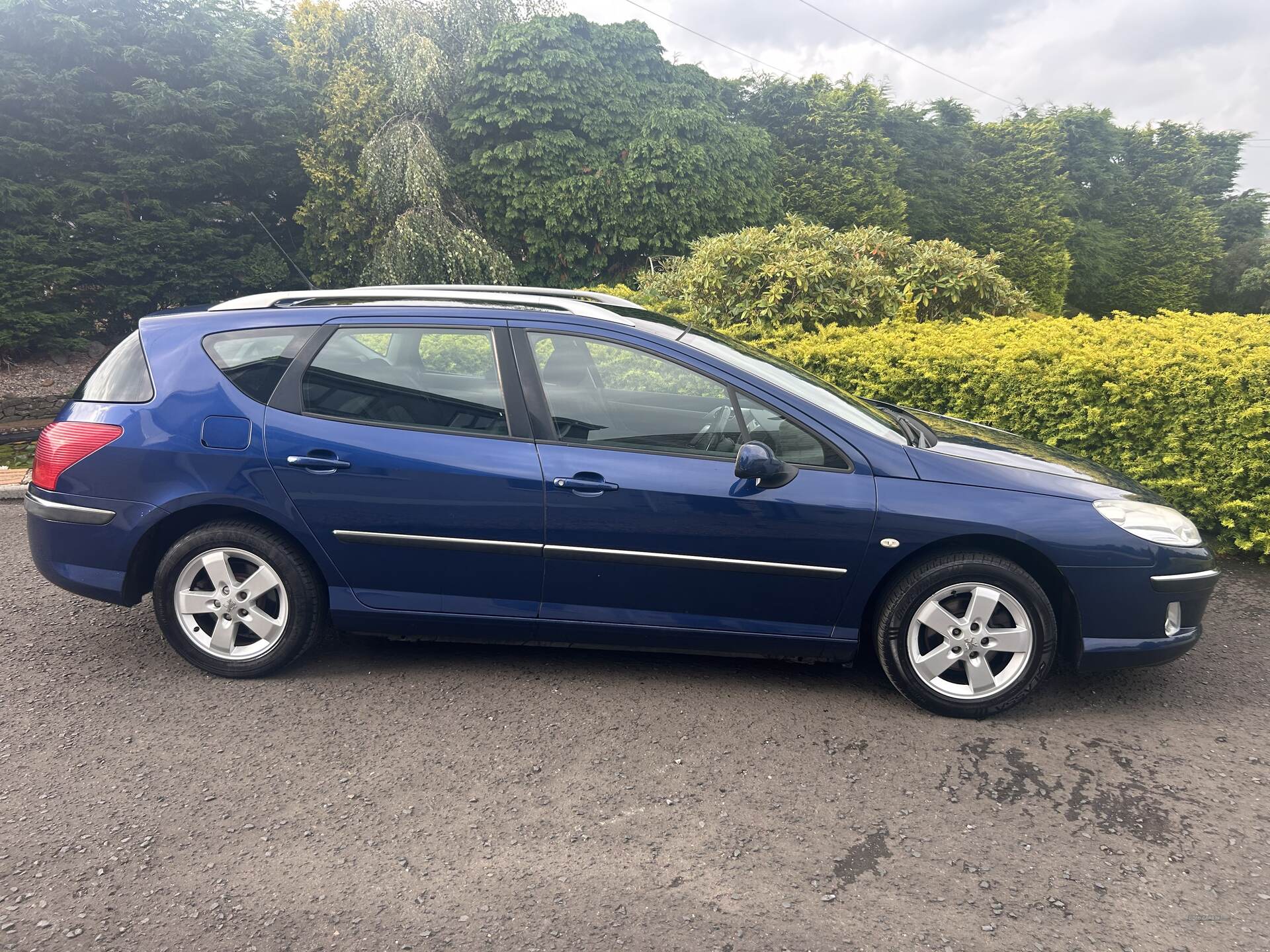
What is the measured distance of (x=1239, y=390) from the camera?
5191mm

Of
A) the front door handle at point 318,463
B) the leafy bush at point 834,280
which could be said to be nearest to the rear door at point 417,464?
the front door handle at point 318,463

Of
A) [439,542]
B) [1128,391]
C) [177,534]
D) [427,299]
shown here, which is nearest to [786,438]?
[439,542]

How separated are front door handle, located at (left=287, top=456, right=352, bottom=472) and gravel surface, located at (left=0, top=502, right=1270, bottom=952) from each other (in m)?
0.93

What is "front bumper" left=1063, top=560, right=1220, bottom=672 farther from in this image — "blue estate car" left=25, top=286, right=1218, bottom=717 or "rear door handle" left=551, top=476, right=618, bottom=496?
"rear door handle" left=551, top=476, right=618, bottom=496

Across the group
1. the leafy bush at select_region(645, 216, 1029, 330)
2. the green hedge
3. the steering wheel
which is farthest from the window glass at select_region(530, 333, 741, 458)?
the leafy bush at select_region(645, 216, 1029, 330)

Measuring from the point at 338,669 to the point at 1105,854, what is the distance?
301 centimetres

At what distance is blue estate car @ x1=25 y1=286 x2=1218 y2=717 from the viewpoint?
11.5 ft

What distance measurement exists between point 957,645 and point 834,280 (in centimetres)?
525

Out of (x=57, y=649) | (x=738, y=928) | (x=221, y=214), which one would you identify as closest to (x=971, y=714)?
(x=738, y=928)

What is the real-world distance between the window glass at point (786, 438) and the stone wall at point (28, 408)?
12847 millimetres

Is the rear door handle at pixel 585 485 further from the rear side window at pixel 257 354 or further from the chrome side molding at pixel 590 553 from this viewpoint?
the rear side window at pixel 257 354

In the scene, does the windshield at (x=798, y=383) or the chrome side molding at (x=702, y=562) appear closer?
the chrome side molding at (x=702, y=562)

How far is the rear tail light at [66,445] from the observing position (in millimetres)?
3750

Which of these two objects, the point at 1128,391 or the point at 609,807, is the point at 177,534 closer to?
the point at 609,807
